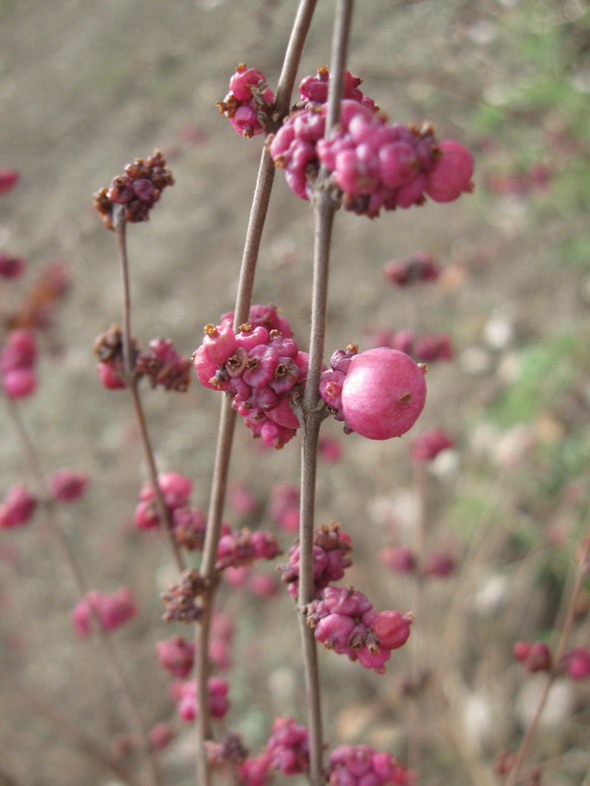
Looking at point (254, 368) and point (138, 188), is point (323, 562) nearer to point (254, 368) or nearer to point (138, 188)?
point (254, 368)

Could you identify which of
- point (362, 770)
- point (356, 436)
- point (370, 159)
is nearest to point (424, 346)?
point (362, 770)

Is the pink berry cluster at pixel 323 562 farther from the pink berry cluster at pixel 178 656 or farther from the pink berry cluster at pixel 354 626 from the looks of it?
the pink berry cluster at pixel 178 656

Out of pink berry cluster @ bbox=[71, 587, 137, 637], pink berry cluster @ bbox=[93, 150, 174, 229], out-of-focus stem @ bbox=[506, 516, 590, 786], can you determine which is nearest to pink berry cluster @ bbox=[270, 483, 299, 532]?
pink berry cluster @ bbox=[71, 587, 137, 637]

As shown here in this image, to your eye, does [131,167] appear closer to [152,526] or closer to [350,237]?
[152,526]

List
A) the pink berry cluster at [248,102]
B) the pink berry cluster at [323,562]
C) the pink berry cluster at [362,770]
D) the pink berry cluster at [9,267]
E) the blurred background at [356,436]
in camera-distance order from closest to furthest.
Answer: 1. the pink berry cluster at [248,102]
2. the pink berry cluster at [323,562]
3. the pink berry cluster at [362,770]
4. the pink berry cluster at [9,267]
5. the blurred background at [356,436]

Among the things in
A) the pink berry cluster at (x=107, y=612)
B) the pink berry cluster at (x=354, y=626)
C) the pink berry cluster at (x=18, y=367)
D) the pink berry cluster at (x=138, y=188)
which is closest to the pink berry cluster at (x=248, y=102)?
the pink berry cluster at (x=138, y=188)

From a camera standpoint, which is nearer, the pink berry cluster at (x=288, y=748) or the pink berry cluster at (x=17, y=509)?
the pink berry cluster at (x=288, y=748)
